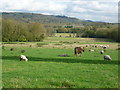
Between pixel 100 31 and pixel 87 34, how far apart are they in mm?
17191

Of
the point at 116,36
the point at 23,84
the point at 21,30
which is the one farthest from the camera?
the point at 116,36

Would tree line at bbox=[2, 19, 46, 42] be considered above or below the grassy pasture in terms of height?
above

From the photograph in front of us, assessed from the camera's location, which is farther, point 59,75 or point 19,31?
point 19,31

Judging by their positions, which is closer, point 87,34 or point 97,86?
point 97,86

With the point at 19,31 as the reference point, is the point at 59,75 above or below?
below

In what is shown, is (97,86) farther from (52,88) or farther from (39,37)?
(39,37)

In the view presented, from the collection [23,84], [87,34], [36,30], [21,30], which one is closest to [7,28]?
[21,30]

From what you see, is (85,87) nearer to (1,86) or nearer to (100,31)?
(1,86)

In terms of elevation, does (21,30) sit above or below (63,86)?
above

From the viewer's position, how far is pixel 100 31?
127875 mm

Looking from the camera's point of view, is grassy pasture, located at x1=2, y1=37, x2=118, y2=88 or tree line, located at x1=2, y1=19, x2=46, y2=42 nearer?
grassy pasture, located at x1=2, y1=37, x2=118, y2=88

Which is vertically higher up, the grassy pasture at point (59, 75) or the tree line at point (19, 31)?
the tree line at point (19, 31)

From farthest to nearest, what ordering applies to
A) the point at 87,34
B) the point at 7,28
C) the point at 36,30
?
1. the point at 87,34
2. the point at 36,30
3. the point at 7,28

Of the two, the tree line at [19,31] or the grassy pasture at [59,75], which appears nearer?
the grassy pasture at [59,75]
